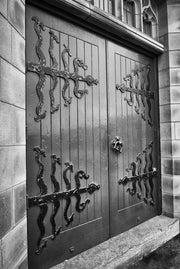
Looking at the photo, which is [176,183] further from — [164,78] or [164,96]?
[164,78]

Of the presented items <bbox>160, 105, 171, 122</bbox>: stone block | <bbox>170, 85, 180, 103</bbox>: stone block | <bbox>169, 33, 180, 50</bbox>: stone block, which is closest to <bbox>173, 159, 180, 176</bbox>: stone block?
<bbox>160, 105, 171, 122</bbox>: stone block

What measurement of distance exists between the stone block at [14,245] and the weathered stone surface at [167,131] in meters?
2.04

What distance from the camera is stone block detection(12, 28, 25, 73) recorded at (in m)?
1.33

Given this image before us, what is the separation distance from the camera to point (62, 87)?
6.05 feet

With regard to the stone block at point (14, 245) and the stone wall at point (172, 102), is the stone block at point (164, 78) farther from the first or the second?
the stone block at point (14, 245)

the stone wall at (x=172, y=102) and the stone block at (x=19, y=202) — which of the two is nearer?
the stone block at (x=19, y=202)

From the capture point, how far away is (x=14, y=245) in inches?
50.9

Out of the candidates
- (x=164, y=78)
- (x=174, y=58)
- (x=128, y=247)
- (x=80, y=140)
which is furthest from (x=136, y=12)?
(x=128, y=247)

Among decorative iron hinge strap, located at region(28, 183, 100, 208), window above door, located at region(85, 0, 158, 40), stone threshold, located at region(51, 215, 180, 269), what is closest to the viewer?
decorative iron hinge strap, located at region(28, 183, 100, 208)

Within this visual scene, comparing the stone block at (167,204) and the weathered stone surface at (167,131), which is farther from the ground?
the weathered stone surface at (167,131)

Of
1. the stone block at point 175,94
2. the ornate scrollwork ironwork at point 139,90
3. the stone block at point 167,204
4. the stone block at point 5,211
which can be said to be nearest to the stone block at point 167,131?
the ornate scrollwork ironwork at point 139,90

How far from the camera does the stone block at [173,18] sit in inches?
104

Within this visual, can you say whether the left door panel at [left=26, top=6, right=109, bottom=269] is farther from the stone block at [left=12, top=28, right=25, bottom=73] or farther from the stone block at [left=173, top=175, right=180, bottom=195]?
the stone block at [left=173, top=175, right=180, bottom=195]

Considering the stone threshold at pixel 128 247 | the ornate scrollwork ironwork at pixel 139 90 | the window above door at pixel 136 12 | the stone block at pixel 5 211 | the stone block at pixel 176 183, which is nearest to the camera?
the stone block at pixel 5 211
